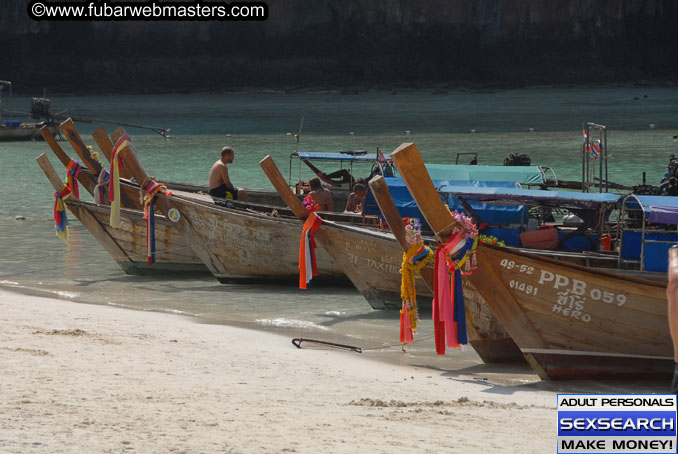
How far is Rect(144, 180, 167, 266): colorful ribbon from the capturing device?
13.9 meters

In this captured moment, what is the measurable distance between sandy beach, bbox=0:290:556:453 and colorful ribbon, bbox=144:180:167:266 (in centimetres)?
378

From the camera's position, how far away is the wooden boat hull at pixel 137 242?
14680 mm

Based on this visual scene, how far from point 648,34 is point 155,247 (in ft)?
315

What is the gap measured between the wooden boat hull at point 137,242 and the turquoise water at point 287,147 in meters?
0.32

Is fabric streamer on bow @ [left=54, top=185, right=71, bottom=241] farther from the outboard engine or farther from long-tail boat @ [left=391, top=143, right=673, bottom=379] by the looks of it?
the outboard engine

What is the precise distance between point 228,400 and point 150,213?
23.6ft

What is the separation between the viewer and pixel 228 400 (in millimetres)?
7293

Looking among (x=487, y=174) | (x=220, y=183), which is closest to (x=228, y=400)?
(x=220, y=183)

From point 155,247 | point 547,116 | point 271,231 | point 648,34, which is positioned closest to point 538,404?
point 271,231

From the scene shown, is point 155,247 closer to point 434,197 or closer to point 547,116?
point 434,197

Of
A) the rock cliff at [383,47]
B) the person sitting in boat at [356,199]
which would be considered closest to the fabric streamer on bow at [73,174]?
the person sitting in boat at [356,199]

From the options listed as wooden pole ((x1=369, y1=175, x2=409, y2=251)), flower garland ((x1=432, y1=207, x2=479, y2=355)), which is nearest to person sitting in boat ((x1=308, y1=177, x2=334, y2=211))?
wooden pole ((x1=369, y1=175, x2=409, y2=251))

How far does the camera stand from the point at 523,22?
101 metres

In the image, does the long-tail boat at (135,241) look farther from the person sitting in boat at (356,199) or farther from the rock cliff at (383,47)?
the rock cliff at (383,47)
